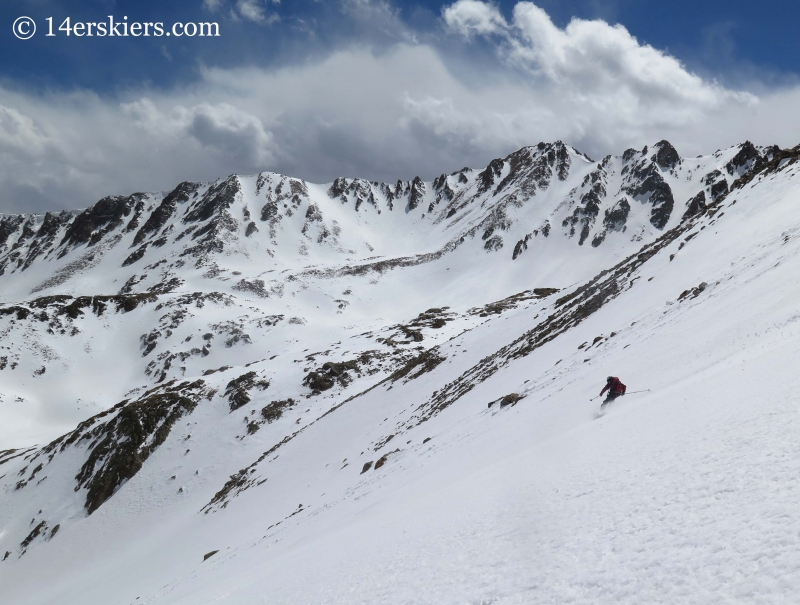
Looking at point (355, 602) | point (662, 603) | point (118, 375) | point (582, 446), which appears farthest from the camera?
point (118, 375)

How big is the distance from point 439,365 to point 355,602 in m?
36.6

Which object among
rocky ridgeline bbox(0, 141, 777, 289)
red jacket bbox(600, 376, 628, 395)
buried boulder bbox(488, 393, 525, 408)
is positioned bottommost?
buried boulder bbox(488, 393, 525, 408)

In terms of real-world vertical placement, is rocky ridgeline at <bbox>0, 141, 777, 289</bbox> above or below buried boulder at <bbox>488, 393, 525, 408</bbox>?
above

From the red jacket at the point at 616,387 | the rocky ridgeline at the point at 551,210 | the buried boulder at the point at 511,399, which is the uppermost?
the rocky ridgeline at the point at 551,210

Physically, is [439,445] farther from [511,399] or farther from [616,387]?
[616,387]

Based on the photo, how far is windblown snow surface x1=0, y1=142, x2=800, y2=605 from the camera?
638 centimetres

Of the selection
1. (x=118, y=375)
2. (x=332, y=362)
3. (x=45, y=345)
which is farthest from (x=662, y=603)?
(x=45, y=345)

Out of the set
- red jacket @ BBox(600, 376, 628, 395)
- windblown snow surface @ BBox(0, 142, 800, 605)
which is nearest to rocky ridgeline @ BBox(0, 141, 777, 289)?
windblown snow surface @ BBox(0, 142, 800, 605)

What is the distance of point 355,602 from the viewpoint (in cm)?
812

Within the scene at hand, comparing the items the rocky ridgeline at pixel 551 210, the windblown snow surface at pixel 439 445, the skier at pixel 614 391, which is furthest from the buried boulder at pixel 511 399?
the rocky ridgeline at pixel 551 210

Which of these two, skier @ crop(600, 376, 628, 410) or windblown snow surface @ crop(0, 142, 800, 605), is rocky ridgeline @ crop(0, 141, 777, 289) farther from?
skier @ crop(600, 376, 628, 410)

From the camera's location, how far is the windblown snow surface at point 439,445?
20.9ft

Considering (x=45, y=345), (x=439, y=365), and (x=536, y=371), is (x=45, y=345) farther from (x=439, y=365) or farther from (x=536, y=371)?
(x=536, y=371)

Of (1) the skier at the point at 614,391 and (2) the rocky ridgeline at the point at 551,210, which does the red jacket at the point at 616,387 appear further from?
(2) the rocky ridgeline at the point at 551,210
